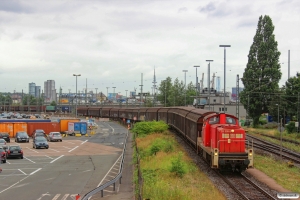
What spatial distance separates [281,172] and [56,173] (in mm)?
15005

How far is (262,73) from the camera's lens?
71.3 meters

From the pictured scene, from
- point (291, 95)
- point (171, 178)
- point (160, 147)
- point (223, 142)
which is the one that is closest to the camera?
point (171, 178)

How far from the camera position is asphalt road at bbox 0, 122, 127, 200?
849 inches

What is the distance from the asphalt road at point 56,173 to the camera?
21.6 metres

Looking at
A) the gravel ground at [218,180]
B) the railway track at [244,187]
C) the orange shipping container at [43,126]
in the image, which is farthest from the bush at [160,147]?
the orange shipping container at [43,126]

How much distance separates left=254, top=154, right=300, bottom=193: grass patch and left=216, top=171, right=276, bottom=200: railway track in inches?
65.5

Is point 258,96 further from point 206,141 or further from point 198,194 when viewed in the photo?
point 198,194

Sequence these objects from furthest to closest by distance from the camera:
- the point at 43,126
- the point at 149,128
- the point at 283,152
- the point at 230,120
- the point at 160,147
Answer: the point at 43,126, the point at 149,128, the point at 283,152, the point at 160,147, the point at 230,120

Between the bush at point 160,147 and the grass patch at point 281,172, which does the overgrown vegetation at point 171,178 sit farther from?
Result: the grass patch at point 281,172

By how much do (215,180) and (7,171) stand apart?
16.6 m

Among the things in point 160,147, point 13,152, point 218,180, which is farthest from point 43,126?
point 218,180

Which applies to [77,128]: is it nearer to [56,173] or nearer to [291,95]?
[291,95]

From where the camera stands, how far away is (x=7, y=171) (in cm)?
3055

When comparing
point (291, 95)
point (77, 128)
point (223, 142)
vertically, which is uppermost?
point (291, 95)
